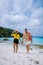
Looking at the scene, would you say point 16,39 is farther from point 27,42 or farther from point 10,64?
point 10,64

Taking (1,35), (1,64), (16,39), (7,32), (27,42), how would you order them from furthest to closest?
1. (7,32)
2. (1,35)
3. (16,39)
4. (27,42)
5. (1,64)

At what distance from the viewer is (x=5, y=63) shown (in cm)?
962

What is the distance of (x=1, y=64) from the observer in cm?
928

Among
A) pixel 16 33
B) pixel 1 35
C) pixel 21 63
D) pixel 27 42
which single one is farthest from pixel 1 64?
pixel 1 35

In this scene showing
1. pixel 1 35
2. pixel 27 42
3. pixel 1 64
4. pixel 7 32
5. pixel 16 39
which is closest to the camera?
pixel 1 64

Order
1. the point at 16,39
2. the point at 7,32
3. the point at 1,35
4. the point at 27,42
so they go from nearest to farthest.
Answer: the point at 27,42 < the point at 16,39 < the point at 1,35 < the point at 7,32

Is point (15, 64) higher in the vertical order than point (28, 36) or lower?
lower

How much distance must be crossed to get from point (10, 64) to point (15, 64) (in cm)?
25

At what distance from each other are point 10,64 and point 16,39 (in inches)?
207

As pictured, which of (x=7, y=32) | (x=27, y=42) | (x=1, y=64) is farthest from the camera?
(x=7, y=32)

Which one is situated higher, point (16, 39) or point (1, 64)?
point (16, 39)

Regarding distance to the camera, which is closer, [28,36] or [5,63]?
[5,63]

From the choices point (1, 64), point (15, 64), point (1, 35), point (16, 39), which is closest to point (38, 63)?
point (15, 64)

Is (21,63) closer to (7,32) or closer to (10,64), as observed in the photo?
(10,64)
